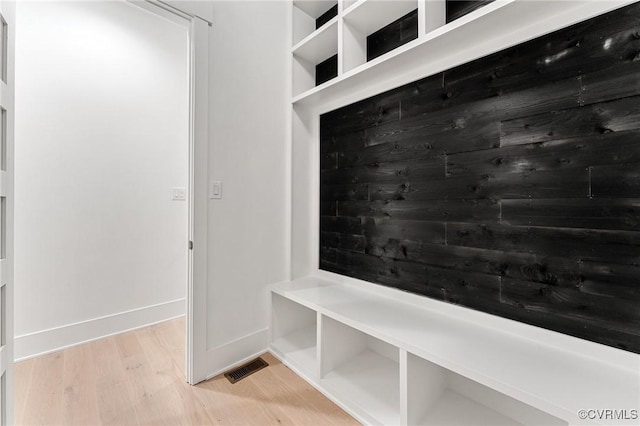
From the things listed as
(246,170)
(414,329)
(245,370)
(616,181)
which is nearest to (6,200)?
(246,170)

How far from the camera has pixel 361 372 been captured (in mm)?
1729

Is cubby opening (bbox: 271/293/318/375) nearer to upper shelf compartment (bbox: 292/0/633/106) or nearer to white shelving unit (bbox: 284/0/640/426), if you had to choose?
white shelving unit (bbox: 284/0/640/426)

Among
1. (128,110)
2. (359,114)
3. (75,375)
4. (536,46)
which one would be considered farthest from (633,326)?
(128,110)

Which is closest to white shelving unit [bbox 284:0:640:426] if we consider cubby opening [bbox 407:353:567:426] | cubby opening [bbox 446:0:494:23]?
cubby opening [bbox 407:353:567:426]

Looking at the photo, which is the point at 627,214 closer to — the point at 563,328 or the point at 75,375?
the point at 563,328

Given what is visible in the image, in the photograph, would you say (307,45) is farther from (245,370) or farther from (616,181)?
(245,370)

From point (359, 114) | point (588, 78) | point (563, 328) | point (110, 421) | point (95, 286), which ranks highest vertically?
point (359, 114)

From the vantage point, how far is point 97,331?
89.4 inches

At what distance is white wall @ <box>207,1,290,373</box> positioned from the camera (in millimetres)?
1825

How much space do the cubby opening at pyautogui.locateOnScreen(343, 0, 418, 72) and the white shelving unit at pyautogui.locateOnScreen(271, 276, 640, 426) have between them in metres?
1.55

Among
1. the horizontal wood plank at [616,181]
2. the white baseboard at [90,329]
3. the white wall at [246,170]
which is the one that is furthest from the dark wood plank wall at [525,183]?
the white baseboard at [90,329]

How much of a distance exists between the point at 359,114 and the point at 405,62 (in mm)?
527

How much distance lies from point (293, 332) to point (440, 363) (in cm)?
134

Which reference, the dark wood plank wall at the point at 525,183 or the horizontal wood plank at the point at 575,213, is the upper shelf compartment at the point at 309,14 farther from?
the horizontal wood plank at the point at 575,213
